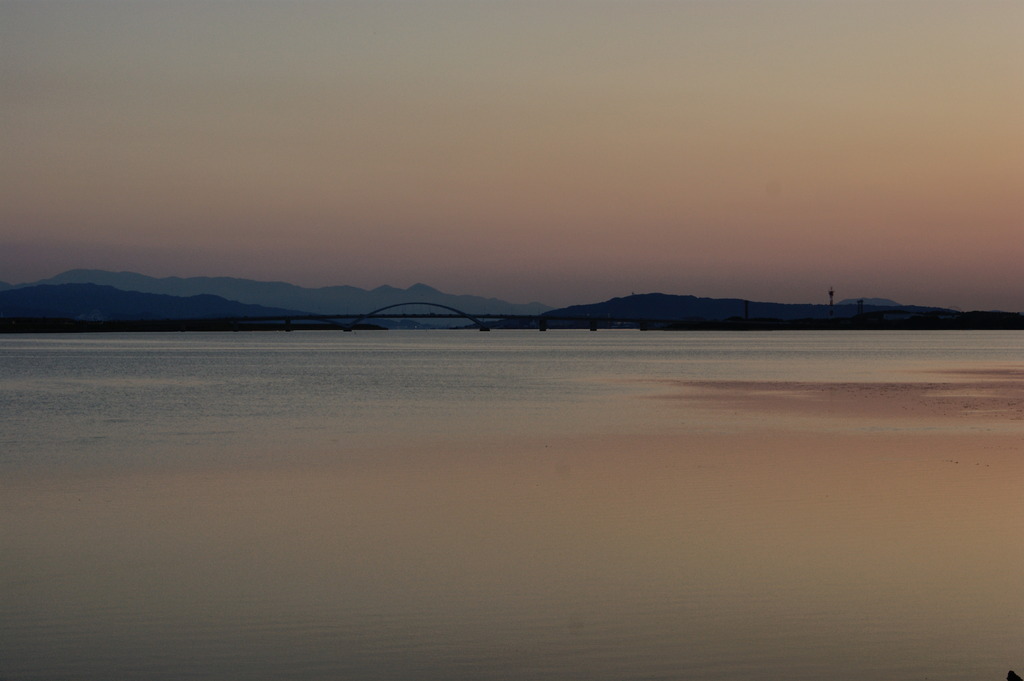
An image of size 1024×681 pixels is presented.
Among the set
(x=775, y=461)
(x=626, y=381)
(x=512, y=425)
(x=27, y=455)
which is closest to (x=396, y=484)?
(x=775, y=461)

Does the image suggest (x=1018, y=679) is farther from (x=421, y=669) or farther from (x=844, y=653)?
(x=421, y=669)

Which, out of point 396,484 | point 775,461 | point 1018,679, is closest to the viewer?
point 1018,679

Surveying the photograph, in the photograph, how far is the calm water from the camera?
979 centimetres

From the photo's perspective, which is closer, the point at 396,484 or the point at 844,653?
the point at 844,653

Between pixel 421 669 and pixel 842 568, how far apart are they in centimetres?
564

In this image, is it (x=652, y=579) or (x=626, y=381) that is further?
(x=626, y=381)

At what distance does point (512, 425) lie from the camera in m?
33.8

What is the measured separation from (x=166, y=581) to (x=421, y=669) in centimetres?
430

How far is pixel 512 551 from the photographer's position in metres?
14.2

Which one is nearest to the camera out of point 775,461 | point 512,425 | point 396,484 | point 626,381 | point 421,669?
point 421,669

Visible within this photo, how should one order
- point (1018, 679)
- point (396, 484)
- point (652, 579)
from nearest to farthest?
point (1018, 679) → point (652, 579) → point (396, 484)

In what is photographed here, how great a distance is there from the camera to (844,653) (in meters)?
9.78

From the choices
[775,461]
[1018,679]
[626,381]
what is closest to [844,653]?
[1018,679]

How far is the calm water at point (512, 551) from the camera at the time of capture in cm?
979
